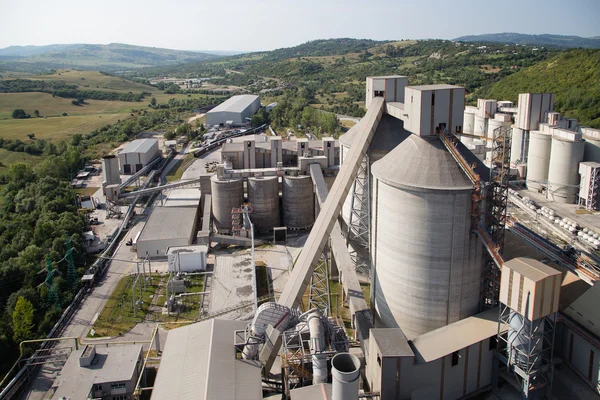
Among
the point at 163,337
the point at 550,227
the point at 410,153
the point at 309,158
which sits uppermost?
the point at 410,153

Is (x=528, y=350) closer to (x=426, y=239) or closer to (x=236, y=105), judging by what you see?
(x=426, y=239)

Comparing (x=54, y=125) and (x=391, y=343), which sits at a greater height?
(x=54, y=125)

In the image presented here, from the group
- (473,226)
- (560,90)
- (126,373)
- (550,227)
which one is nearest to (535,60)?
(560,90)

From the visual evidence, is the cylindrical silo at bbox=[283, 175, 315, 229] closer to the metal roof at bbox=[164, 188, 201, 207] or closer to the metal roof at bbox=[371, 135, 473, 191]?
the metal roof at bbox=[164, 188, 201, 207]

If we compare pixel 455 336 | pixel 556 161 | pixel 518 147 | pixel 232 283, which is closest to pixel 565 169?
pixel 556 161

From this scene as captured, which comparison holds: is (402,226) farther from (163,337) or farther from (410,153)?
(163,337)
